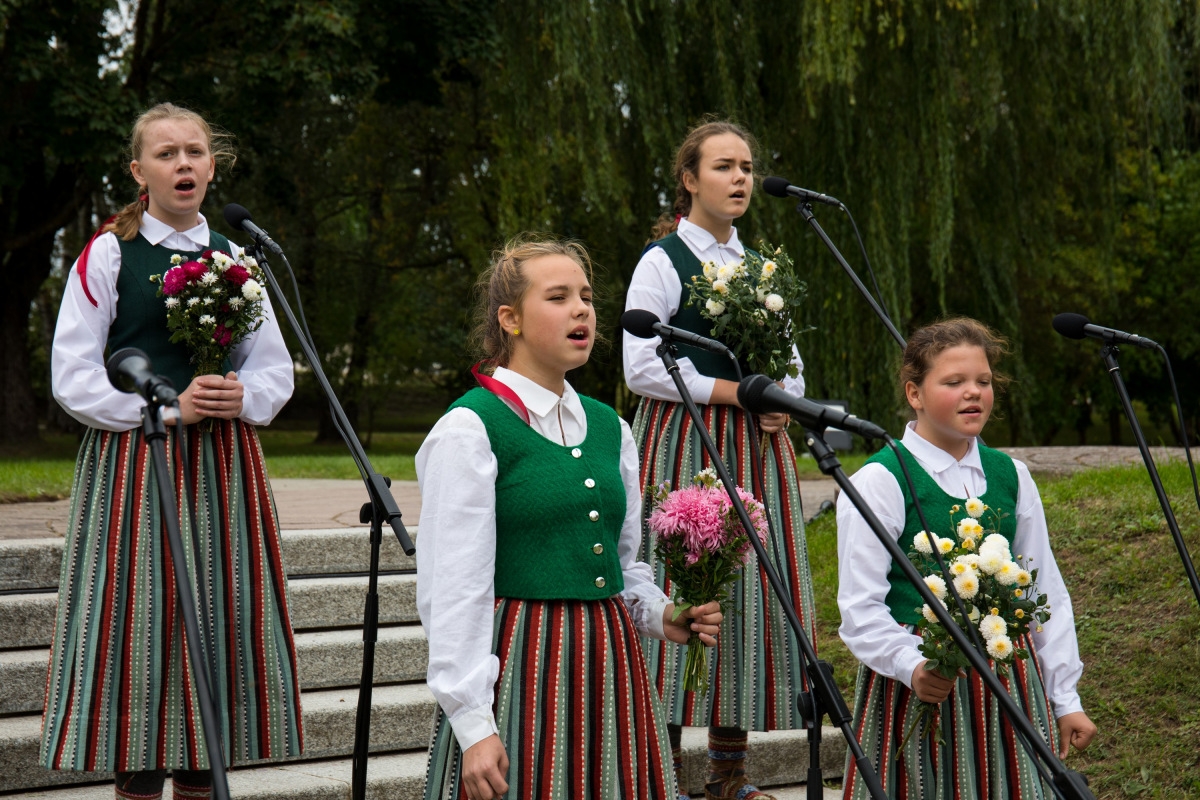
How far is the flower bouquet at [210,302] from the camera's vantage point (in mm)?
3357

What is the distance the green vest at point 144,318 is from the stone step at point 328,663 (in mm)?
1542

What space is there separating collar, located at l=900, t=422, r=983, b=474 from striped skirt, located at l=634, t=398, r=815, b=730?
2.61 ft

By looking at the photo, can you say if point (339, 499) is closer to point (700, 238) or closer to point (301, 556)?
point (301, 556)

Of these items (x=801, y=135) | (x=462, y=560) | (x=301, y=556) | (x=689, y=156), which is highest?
(x=801, y=135)

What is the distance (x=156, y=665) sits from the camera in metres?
3.29

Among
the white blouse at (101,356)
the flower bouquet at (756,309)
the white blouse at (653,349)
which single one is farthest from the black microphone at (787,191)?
the white blouse at (101,356)

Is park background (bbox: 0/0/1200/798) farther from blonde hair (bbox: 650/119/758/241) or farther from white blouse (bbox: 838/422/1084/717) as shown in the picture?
white blouse (bbox: 838/422/1084/717)

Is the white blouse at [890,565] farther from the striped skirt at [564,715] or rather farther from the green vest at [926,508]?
the striped skirt at [564,715]

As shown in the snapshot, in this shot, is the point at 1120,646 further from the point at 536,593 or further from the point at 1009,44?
the point at 1009,44

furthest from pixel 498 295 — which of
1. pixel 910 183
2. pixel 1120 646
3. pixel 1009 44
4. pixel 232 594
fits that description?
pixel 1009 44

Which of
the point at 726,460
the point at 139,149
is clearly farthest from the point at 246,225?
the point at 726,460

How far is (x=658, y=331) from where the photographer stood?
2.68 m

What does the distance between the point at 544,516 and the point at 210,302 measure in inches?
55.0

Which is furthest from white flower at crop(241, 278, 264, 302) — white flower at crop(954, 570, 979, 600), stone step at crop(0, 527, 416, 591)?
white flower at crop(954, 570, 979, 600)
